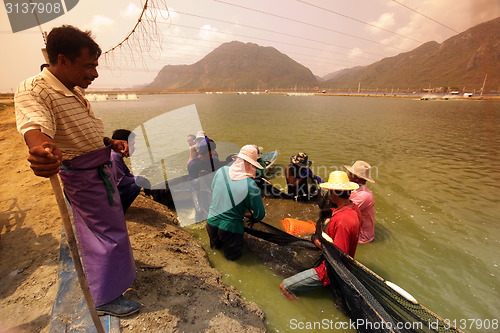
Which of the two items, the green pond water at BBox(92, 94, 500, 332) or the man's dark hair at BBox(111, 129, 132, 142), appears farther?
the man's dark hair at BBox(111, 129, 132, 142)

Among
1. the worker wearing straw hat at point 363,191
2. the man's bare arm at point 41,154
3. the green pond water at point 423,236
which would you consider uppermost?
the man's bare arm at point 41,154

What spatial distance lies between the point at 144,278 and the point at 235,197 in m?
1.82

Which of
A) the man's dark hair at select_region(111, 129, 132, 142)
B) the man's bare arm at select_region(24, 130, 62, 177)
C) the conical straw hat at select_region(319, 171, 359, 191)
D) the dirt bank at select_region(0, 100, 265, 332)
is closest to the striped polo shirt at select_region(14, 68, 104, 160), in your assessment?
the man's bare arm at select_region(24, 130, 62, 177)

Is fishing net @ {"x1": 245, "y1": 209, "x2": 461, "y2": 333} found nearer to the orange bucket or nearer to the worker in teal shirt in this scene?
the worker in teal shirt

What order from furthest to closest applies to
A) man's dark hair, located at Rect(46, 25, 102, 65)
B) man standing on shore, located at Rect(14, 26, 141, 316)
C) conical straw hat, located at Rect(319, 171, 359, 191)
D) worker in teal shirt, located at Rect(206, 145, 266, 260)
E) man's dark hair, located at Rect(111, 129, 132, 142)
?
man's dark hair, located at Rect(111, 129, 132, 142)
worker in teal shirt, located at Rect(206, 145, 266, 260)
conical straw hat, located at Rect(319, 171, 359, 191)
man's dark hair, located at Rect(46, 25, 102, 65)
man standing on shore, located at Rect(14, 26, 141, 316)

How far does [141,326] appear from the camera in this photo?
242cm

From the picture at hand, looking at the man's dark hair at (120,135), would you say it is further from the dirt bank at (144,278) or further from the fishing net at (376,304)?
the fishing net at (376,304)

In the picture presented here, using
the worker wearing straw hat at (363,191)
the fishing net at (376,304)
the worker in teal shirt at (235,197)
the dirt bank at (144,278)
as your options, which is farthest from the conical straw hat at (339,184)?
the dirt bank at (144,278)

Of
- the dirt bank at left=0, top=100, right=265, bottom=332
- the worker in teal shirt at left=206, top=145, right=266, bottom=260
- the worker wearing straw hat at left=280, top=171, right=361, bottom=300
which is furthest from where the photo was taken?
the worker in teal shirt at left=206, top=145, right=266, bottom=260

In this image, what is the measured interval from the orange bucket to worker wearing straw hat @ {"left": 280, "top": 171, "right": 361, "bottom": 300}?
5.34ft

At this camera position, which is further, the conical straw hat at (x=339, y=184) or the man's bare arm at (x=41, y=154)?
the conical straw hat at (x=339, y=184)

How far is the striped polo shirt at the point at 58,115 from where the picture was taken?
5.61 feet

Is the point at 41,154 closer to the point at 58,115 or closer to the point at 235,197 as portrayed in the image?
the point at 58,115

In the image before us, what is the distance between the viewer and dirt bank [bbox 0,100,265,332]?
2.57 m
